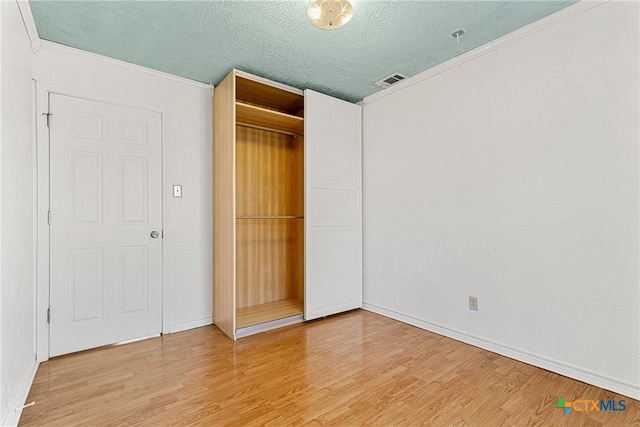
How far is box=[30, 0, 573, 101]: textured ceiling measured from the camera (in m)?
1.98

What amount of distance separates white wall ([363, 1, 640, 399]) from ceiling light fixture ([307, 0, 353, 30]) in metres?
1.28

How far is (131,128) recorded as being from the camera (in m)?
2.70

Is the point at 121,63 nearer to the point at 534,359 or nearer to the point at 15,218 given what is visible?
the point at 15,218

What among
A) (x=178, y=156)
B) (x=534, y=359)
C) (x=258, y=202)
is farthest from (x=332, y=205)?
(x=534, y=359)

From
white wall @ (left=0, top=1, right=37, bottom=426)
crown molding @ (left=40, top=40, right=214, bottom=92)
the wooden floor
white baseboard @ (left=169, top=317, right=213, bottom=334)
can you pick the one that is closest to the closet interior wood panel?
white baseboard @ (left=169, top=317, right=213, bottom=334)

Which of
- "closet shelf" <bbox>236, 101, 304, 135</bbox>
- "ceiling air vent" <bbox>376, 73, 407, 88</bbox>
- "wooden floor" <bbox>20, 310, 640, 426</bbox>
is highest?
"ceiling air vent" <bbox>376, 73, 407, 88</bbox>

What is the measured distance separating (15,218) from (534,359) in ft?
11.4

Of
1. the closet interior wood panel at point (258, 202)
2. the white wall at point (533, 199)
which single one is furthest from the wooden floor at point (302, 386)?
the closet interior wood panel at point (258, 202)

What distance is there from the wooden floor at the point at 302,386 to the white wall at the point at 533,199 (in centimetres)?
28

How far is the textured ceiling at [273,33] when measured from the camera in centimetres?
198

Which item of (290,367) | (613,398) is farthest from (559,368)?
(290,367)

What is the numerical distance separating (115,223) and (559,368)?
3540 mm

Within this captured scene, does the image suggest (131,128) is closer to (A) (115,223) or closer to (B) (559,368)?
(A) (115,223)

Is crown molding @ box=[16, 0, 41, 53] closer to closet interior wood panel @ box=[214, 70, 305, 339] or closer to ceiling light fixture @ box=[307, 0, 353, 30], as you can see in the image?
closet interior wood panel @ box=[214, 70, 305, 339]
